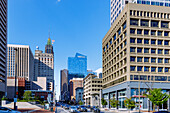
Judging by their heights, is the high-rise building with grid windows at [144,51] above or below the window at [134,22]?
below

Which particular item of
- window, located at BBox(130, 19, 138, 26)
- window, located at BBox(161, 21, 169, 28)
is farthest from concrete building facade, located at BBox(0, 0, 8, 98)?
window, located at BBox(161, 21, 169, 28)

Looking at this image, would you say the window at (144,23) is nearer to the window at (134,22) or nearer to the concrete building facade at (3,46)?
the window at (134,22)

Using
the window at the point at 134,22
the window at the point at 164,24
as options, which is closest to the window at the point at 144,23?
the window at the point at 134,22

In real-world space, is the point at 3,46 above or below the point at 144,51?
above

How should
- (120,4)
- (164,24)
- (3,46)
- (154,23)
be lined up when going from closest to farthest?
(154,23) → (164,24) → (120,4) → (3,46)

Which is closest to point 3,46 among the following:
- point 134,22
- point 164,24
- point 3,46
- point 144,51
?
point 3,46

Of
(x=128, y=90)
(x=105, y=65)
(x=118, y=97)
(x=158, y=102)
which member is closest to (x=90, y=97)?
(x=105, y=65)

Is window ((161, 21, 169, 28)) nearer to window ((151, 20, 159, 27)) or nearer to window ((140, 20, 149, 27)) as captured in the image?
window ((151, 20, 159, 27))

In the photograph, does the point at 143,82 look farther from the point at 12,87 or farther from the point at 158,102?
the point at 12,87

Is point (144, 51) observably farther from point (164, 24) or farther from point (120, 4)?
point (120, 4)

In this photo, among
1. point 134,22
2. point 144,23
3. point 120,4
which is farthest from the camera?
point 120,4

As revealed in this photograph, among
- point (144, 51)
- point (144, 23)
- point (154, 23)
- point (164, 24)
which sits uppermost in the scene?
point (154, 23)

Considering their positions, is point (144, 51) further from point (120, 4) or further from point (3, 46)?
point (3, 46)

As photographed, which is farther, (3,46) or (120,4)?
(3,46)
